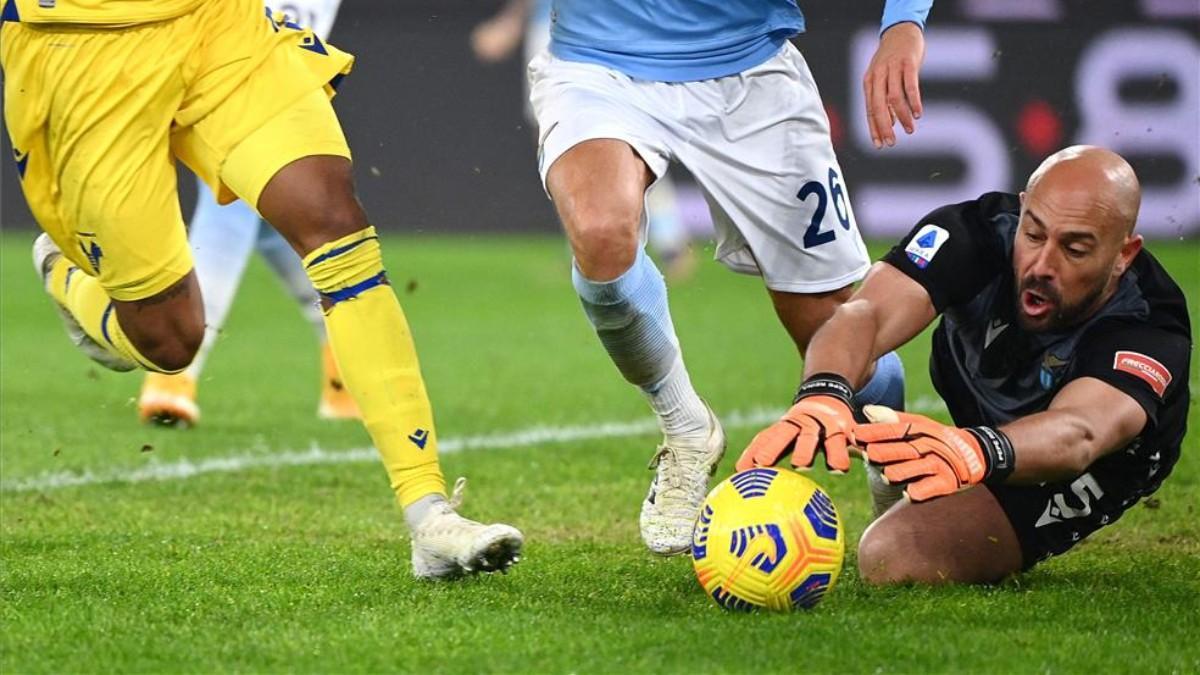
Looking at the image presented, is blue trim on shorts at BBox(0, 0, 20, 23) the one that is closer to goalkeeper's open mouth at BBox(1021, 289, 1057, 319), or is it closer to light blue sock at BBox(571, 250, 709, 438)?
light blue sock at BBox(571, 250, 709, 438)

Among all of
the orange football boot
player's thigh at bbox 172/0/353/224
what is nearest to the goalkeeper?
player's thigh at bbox 172/0/353/224

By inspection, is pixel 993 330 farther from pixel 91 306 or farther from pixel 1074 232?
pixel 91 306

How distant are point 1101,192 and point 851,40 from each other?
10550mm

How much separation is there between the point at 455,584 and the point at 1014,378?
1.43 metres

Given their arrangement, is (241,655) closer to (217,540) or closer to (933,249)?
(217,540)

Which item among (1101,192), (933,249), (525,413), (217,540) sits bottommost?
(525,413)

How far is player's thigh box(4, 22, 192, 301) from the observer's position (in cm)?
444

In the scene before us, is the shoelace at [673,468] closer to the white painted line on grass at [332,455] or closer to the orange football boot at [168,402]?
the white painted line on grass at [332,455]

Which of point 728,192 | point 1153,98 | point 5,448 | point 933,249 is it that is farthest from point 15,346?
point 1153,98

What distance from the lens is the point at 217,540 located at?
4957 millimetres

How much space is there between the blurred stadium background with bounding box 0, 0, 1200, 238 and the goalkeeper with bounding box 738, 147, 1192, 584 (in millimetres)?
9016

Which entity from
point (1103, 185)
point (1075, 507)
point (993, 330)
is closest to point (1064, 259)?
point (1103, 185)

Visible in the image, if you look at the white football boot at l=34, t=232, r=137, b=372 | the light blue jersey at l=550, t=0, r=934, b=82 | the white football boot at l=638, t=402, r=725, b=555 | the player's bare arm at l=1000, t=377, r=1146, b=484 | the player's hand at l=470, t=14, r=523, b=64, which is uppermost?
the light blue jersey at l=550, t=0, r=934, b=82

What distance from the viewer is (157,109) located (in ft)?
14.6
